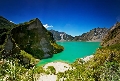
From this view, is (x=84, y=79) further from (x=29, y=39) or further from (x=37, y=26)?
(x=37, y=26)

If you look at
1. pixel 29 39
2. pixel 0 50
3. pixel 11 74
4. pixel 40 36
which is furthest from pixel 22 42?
pixel 11 74

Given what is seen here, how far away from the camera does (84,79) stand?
17.6 metres

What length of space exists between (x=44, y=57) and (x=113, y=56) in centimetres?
2720

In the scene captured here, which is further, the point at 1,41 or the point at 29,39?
the point at 29,39

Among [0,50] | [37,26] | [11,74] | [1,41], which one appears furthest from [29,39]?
[11,74]

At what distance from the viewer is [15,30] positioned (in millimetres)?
45781

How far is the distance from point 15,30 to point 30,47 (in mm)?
5949

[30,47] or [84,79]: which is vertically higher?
[30,47]

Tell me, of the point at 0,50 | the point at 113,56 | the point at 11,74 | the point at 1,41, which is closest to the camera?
the point at 11,74

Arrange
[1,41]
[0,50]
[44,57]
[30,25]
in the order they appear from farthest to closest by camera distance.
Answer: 1. [30,25]
2. [44,57]
3. [1,41]
4. [0,50]

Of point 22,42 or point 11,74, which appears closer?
point 11,74

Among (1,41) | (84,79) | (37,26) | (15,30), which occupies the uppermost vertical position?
(37,26)

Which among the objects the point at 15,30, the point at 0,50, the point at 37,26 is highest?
the point at 37,26

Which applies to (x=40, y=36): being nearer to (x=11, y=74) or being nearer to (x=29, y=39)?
(x=29, y=39)
